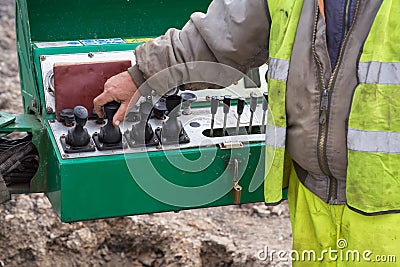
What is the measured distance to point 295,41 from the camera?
1.87m

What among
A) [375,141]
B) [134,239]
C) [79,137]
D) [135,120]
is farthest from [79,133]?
[134,239]

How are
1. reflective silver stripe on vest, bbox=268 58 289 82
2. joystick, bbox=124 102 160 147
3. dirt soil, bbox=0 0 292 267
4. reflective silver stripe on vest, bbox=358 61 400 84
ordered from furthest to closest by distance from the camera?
dirt soil, bbox=0 0 292 267 < joystick, bbox=124 102 160 147 < reflective silver stripe on vest, bbox=268 58 289 82 < reflective silver stripe on vest, bbox=358 61 400 84

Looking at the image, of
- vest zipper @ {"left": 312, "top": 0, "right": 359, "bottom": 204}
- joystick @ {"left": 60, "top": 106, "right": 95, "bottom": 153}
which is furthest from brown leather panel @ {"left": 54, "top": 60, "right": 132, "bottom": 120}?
vest zipper @ {"left": 312, "top": 0, "right": 359, "bottom": 204}

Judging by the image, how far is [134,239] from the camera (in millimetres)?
3311

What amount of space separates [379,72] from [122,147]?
871 mm

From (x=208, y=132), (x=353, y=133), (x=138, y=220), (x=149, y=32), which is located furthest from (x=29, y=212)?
(x=353, y=133)

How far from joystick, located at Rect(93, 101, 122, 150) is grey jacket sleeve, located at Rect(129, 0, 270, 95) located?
0.12 metres

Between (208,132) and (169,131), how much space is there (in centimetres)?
16

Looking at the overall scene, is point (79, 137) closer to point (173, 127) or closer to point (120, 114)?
point (120, 114)

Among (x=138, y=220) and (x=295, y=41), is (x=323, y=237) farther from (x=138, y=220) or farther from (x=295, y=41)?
(x=138, y=220)

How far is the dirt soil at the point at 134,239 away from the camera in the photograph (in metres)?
3.22

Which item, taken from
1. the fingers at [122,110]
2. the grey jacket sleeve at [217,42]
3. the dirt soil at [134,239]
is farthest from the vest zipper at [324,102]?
the dirt soil at [134,239]

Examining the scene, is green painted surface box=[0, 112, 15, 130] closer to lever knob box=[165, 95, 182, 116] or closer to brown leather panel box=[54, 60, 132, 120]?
brown leather panel box=[54, 60, 132, 120]

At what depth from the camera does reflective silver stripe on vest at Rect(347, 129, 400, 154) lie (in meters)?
1.78
